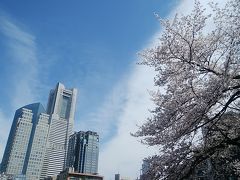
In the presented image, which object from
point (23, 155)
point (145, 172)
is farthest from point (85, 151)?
point (145, 172)

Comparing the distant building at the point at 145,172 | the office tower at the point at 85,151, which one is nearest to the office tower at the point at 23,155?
the office tower at the point at 85,151

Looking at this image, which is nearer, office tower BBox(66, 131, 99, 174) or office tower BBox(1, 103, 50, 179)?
office tower BBox(66, 131, 99, 174)

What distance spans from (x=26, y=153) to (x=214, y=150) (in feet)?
648

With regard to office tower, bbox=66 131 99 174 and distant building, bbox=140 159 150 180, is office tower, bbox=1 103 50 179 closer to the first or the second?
office tower, bbox=66 131 99 174

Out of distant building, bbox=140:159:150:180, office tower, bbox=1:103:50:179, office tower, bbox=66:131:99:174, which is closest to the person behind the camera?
distant building, bbox=140:159:150:180

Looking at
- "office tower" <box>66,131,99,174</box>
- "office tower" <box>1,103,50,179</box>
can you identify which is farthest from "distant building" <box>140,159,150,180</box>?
"office tower" <box>1,103,50,179</box>

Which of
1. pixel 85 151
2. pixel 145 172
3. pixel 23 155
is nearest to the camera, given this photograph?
pixel 145 172

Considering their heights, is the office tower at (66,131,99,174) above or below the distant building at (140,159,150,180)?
above

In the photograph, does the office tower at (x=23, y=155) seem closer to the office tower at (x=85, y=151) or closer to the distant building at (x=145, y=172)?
the office tower at (x=85, y=151)

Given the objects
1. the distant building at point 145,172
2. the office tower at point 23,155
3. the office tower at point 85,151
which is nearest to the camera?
the distant building at point 145,172

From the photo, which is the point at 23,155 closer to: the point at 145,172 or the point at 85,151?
the point at 85,151

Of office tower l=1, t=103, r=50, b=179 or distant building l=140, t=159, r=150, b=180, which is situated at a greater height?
office tower l=1, t=103, r=50, b=179

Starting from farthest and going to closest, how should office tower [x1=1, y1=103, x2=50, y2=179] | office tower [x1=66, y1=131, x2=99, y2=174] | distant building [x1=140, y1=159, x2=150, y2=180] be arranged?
office tower [x1=1, y1=103, x2=50, y2=179], office tower [x1=66, y1=131, x2=99, y2=174], distant building [x1=140, y1=159, x2=150, y2=180]

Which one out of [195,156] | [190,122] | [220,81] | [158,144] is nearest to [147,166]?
[158,144]
